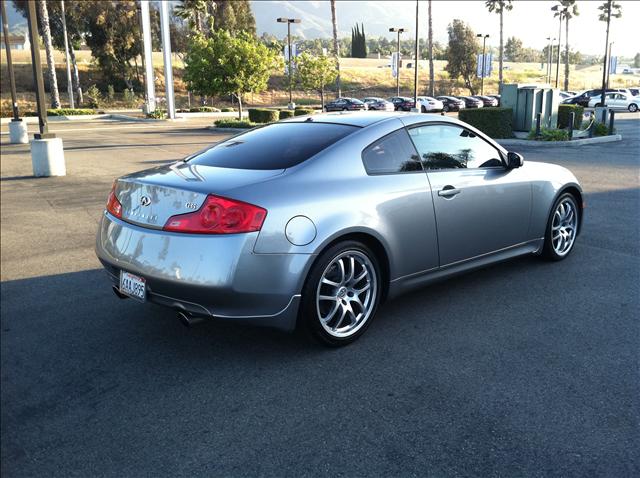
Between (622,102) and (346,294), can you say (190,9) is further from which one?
(346,294)

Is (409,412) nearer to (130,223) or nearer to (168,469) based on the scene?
(168,469)

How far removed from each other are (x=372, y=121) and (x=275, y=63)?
111 feet

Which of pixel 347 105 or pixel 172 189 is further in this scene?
pixel 347 105

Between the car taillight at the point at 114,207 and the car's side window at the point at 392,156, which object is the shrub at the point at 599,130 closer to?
the car's side window at the point at 392,156

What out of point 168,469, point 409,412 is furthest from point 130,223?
point 409,412

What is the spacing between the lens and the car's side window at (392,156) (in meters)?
4.41

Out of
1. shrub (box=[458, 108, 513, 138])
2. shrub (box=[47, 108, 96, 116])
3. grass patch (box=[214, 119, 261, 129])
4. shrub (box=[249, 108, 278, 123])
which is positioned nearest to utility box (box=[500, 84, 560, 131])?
shrub (box=[458, 108, 513, 138])

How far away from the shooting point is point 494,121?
2142 cm

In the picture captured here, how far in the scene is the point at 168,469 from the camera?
279 centimetres

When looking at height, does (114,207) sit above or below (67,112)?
above

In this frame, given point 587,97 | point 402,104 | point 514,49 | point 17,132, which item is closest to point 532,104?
point 17,132

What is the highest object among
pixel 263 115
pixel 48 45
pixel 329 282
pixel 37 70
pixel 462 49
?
pixel 462 49

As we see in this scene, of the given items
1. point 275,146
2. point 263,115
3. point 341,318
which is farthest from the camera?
point 263,115

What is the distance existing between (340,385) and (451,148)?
236 centimetres
